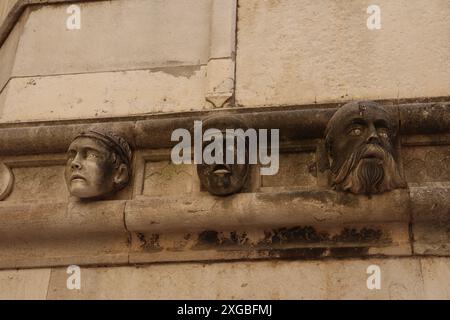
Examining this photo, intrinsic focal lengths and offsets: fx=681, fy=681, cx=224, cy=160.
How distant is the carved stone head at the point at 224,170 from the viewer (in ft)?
9.95

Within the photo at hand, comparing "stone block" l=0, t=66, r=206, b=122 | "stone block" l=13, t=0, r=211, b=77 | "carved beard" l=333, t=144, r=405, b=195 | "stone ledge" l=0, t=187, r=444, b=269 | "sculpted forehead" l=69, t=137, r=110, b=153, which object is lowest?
"stone ledge" l=0, t=187, r=444, b=269

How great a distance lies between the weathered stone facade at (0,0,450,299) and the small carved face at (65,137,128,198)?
20 millimetres

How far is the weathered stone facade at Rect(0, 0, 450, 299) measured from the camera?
9.54ft

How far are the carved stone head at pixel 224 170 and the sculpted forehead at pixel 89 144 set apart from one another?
0.47 m

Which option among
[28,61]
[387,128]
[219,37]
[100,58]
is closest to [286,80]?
[219,37]

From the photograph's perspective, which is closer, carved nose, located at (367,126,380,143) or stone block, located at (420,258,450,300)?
stone block, located at (420,258,450,300)

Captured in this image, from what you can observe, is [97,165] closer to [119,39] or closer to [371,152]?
[119,39]

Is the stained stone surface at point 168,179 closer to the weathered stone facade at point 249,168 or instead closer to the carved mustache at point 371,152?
the weathered stone facade at point 249,168

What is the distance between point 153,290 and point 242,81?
117 centimetres

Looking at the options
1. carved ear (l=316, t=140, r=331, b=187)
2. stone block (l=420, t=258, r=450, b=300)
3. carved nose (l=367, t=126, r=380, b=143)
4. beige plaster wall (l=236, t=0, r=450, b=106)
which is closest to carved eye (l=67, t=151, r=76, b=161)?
beige plaster wall (l=236, t=0, r=450, b=106)

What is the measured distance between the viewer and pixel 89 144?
318 centimetres

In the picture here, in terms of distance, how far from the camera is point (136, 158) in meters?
3.34

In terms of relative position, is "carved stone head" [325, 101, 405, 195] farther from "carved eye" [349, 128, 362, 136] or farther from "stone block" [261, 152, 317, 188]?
"stone block" [261, 152, 317, 188]

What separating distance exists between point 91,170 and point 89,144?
0.41 feet
